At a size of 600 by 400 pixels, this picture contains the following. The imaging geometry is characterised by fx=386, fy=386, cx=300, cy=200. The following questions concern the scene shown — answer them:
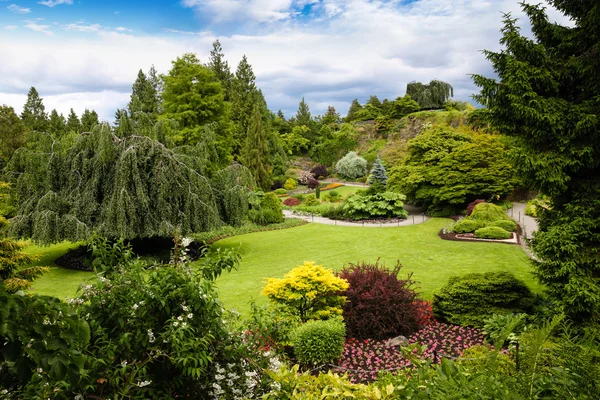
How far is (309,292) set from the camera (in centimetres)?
722

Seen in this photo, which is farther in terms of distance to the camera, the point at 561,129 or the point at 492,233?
the point at 492,233

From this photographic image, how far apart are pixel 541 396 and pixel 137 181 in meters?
12.0

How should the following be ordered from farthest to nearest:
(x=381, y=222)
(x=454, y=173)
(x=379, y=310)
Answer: (x=454, y=173) < (x=381, y=222) < (x=379, y=310)

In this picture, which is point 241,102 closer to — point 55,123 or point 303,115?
point 55,123

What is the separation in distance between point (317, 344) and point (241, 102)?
32078mm

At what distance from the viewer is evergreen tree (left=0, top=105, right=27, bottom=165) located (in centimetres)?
2666

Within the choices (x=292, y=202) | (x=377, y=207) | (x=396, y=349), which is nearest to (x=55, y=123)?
(x=292, y=202)

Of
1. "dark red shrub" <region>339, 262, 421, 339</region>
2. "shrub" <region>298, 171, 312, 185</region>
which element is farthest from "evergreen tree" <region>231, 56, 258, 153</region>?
"dark red shrub" <region>339, 262, 421, 339</region>

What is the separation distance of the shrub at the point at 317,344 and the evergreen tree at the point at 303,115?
170 ft

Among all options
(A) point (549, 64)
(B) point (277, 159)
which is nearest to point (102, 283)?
(A) point (549, 64)

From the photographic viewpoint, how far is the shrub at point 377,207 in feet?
75.3

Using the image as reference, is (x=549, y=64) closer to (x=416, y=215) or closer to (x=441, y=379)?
(x=441, y=379)

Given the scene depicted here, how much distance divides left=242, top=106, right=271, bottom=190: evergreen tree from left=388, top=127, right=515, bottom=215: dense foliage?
11840mm

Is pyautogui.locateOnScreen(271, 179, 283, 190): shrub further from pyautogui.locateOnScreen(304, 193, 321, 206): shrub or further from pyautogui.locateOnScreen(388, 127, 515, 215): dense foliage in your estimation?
pyautogui.locateOnScreen(388, 127, 515, 215): dense foliage
